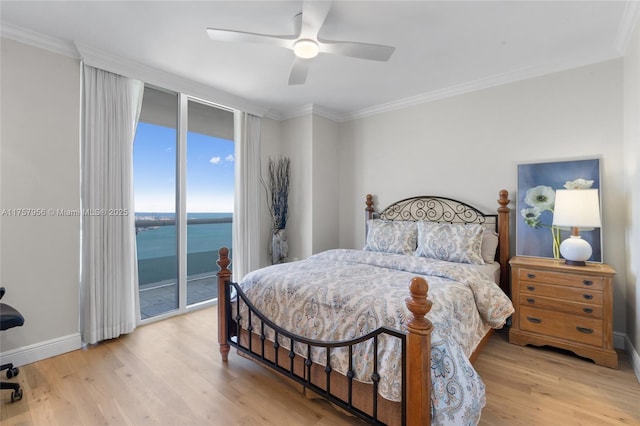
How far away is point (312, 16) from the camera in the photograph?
1891 mm

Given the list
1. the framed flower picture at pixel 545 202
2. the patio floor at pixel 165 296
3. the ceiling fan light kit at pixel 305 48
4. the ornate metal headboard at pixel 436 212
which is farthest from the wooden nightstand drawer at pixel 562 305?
the patio floor at pixel 165 296

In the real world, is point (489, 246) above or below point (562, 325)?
above

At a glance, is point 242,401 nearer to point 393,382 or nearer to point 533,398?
point 393,382

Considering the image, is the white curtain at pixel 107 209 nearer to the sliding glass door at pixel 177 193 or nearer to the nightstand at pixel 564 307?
the sliding glass door at pixel 177 193

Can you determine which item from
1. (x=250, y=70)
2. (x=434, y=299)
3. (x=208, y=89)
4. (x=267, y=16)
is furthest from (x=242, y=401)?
(x=208, y=89)

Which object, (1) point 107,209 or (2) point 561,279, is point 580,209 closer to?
(2) point 561,279

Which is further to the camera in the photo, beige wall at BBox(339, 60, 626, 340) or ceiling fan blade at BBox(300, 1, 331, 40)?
beige wall at BBox(339, 60, 626, 340)

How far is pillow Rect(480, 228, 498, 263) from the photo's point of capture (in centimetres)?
306

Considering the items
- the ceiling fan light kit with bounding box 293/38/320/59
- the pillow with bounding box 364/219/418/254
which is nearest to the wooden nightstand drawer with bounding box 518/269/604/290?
the pillow with bounding box 364/219/418/254

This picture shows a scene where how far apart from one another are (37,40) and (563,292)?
15.9 feet

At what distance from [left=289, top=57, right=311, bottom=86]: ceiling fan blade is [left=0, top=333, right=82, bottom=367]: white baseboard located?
2.99 m

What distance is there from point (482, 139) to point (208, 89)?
10.7ft

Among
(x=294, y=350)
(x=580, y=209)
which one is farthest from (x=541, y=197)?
(x=294, y=350)

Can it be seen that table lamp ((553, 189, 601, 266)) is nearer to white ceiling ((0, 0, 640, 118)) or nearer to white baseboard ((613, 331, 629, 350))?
white baseboard ((613, 331, 629, 350))
